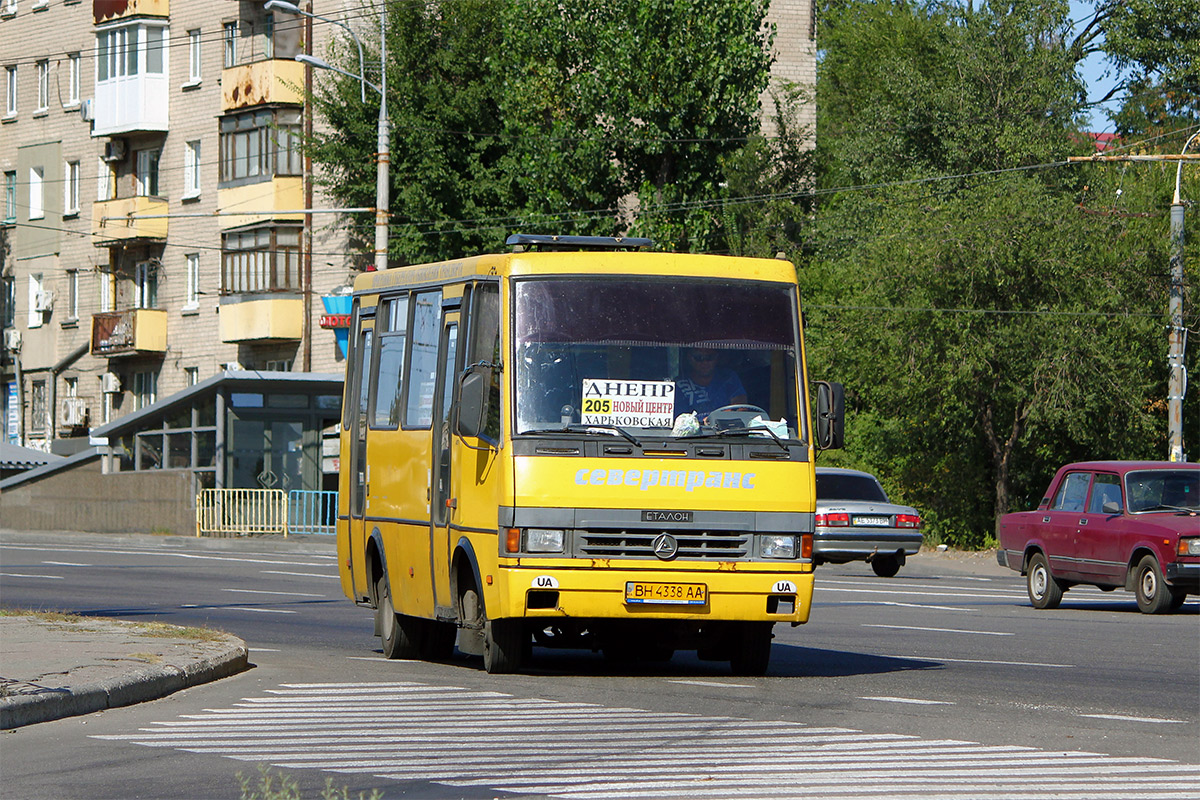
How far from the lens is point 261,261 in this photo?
54844 mm

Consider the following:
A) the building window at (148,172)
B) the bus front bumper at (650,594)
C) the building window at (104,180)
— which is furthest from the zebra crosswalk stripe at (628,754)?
the building window at (104,180)

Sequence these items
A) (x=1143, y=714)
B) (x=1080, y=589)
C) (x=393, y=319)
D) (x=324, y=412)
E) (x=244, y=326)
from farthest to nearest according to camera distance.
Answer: (x=244, y=326), (x=324, y=412), (x=1080, y=589), (x=393, y=319), (x=1143, y=714)

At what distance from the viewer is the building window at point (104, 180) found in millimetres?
61562

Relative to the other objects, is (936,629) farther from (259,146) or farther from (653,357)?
(259,146)

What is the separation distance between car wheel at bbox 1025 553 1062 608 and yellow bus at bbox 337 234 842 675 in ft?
32.6

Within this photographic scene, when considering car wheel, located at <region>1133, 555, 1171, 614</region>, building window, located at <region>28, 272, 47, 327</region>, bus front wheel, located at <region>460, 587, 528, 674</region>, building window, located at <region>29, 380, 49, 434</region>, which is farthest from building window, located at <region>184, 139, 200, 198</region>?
bus front wheel, located at <region>460, 587, 528, 674</region>

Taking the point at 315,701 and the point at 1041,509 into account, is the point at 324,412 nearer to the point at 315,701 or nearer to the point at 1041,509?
the point at 1041,509

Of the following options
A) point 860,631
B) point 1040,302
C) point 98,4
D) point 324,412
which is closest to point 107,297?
point 98,4

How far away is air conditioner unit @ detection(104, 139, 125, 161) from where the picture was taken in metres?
60.2

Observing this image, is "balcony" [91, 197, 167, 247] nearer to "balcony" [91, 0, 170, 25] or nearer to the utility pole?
"balcony" [91, 0, 170, 25]

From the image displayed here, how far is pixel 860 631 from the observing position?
61.8ft

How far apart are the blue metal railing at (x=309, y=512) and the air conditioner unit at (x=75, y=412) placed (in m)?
19.8

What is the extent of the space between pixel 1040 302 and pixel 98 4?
34.0 metres

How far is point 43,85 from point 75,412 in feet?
36.8
